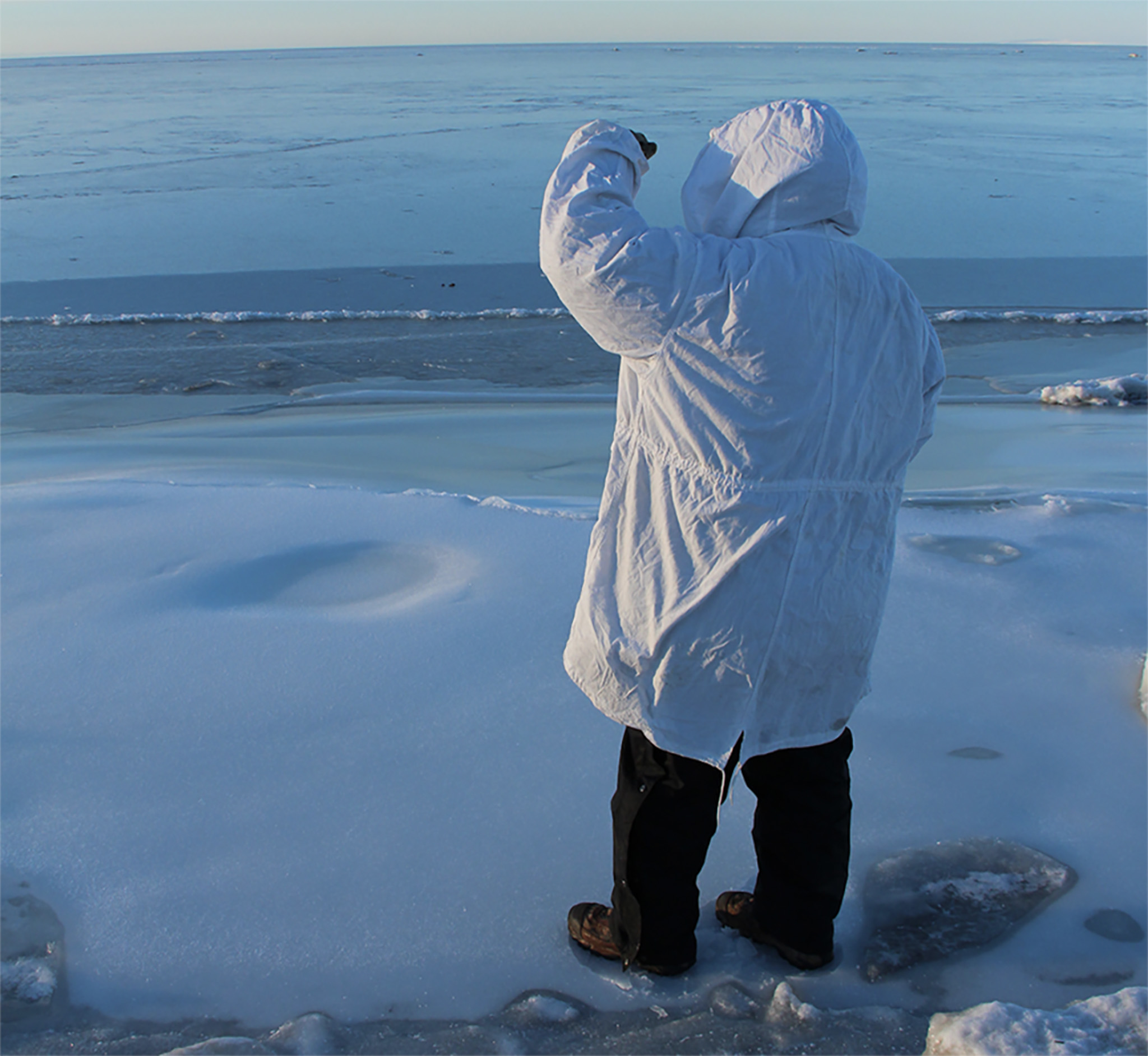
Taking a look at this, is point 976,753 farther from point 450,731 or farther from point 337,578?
point 337,578

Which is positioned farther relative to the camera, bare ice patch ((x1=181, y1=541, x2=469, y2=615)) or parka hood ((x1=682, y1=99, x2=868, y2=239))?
bare ice patch ((x1=181, y1=541, x2=469, y2=615))

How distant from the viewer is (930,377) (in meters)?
1.49

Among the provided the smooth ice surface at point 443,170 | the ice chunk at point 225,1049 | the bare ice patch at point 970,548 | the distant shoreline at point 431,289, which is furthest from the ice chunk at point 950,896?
the smooth ice surface at point 443,170

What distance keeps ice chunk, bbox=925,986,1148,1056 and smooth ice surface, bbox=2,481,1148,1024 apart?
100 millimetres

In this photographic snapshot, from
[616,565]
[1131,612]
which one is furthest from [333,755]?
[1131,612]

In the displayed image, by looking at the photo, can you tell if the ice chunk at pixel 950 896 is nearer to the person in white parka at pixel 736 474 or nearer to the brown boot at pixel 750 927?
the brown boot at pixel 750 927

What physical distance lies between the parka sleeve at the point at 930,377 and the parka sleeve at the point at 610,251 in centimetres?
40

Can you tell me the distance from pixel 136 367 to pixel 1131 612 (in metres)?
5.45

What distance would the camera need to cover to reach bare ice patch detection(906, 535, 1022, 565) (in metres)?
2.96

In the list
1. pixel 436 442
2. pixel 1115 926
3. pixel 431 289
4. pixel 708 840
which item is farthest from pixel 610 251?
pixel 431 289

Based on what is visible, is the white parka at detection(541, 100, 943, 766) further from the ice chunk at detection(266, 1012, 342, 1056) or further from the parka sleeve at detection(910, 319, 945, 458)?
the ice chunk at detection(266, 1012, 342, 1056)

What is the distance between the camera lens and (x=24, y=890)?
5.66 feet

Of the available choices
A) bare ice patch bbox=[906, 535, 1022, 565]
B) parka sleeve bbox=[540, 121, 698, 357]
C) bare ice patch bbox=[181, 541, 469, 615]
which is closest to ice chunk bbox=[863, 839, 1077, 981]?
parka sleeve bbox=[540, 121, 698, 357]

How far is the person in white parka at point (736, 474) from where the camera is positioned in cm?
132
